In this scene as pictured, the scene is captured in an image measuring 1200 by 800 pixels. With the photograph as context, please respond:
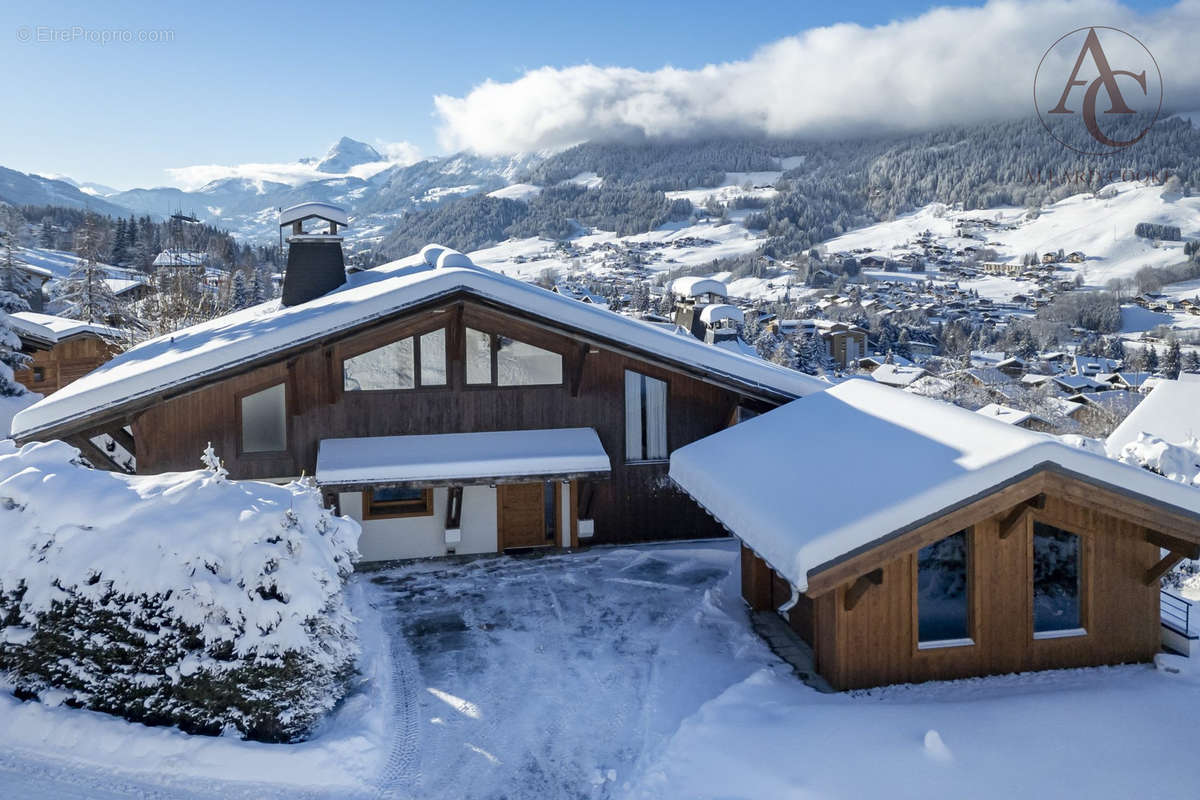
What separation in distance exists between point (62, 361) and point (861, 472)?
94.5 ft

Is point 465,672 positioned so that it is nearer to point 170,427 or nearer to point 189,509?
point 189,509

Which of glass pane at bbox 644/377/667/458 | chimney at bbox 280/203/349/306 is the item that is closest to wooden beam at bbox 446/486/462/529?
glass pane at bbox 644/377/667/458

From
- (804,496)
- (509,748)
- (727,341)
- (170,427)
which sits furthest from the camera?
(727,341)

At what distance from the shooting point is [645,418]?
14.5 meters

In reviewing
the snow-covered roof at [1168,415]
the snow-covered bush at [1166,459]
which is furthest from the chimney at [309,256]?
the snow-covered roof at [1168,415]

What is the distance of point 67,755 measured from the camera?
21.9 feet

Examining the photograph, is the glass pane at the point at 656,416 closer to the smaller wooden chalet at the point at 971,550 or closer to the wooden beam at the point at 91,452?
the smaller wooden chalet at the point at 971,550

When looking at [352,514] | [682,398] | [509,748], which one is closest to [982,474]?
[509,748]

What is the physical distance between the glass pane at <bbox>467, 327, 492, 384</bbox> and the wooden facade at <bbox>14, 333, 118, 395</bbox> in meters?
19.8

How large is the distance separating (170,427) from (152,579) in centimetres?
669

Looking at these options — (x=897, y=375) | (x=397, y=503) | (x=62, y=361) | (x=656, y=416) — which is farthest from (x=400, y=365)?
(x=897, y=375)

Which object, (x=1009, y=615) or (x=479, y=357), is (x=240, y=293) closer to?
(x=479, y=357)

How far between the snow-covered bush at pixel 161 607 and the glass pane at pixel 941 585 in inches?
238

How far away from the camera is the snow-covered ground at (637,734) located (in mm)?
6711
